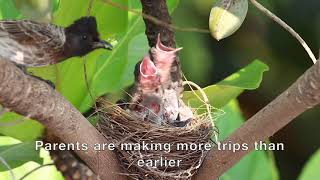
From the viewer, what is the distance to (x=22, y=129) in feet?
6.40

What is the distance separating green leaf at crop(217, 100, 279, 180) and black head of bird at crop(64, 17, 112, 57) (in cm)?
60

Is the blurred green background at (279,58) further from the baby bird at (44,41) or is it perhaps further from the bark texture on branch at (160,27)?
the baby bird at (44,41)

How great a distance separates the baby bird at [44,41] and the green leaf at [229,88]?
1.02ft

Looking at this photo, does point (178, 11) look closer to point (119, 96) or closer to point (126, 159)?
point (119, 96)

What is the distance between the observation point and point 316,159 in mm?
2221

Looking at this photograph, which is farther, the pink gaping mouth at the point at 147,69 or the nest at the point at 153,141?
the pink gaping mouth at the point at 147,69

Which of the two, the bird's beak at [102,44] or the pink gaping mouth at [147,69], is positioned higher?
the bird's beak at [102,44]

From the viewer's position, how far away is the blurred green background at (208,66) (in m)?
1.97

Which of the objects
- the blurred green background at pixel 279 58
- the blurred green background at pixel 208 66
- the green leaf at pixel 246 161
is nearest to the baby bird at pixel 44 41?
the blurred green background at pixel 208 66

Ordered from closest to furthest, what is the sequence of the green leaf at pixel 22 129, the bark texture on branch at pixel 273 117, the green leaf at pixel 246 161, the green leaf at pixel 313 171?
1. the bark texture on branch at pixel 273 117
2. the green leaf at pixel 22 129
3. the green leaf at pixel 313 171
4. the green leaf at pixel 246 161

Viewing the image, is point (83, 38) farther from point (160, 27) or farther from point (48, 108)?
point (48, 108)

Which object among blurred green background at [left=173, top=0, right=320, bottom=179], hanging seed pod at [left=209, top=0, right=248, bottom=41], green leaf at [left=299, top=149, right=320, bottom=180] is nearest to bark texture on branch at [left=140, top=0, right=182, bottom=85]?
hanging seed pod at [left=209, top=0, right=248, bottom=41]

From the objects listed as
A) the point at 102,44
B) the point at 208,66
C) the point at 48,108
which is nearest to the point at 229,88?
the point at 102,44

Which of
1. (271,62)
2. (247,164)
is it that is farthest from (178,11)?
(247,164)
